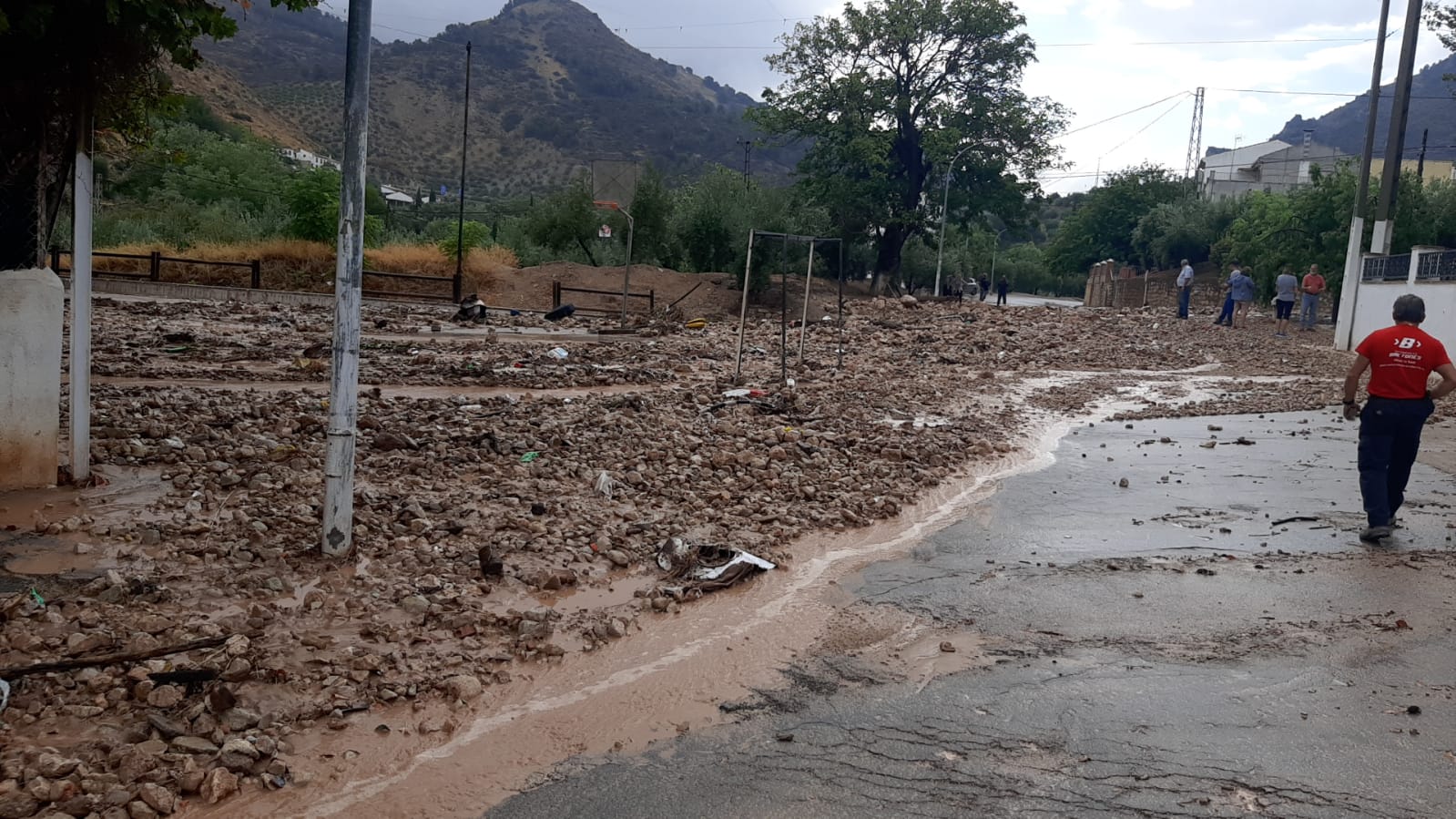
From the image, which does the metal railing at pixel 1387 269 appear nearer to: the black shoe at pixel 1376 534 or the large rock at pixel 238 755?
the black shoe at pixel 1376 534

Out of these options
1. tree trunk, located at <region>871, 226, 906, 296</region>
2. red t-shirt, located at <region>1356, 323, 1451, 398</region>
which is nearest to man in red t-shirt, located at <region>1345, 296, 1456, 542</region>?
red t-shirt, located at <region>1356, 323, 1451, 398</region>

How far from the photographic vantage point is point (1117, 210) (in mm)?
67688

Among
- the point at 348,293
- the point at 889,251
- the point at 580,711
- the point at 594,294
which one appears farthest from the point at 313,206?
the point at 580,711

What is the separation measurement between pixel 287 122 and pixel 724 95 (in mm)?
112880

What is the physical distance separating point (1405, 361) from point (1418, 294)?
15.5 m

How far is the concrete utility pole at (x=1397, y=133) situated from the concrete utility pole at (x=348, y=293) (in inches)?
888

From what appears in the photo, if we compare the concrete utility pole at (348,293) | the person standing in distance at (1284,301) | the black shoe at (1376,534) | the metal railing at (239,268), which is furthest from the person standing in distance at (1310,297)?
the concrete utility pole at (348,293)

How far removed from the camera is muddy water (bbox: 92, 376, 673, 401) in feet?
39.3

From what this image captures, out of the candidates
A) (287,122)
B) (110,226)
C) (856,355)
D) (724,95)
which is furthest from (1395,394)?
(724,95)

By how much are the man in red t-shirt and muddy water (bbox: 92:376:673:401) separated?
7.92 meters

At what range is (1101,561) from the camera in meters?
6.80

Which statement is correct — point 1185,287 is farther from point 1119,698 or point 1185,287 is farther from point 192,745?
point 192,745

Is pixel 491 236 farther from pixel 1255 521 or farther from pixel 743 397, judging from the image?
pixel 1255 521

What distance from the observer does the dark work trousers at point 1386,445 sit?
23.5 ft
